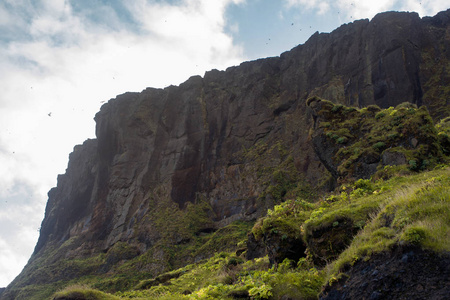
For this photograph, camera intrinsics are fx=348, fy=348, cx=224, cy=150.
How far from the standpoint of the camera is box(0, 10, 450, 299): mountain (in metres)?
41.9

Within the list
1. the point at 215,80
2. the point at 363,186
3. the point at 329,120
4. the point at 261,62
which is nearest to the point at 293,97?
the point at 261,62

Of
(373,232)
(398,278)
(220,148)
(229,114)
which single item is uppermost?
(229,114)

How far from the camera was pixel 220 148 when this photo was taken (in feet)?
180

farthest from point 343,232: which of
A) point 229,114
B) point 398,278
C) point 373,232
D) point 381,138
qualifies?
point 229,114

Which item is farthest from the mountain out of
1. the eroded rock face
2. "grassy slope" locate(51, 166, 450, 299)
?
the eroded rock face

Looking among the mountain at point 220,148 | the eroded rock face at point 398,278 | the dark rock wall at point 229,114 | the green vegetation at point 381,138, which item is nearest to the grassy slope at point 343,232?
the eroded rock face at point 398,278

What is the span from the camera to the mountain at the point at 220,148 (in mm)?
41938

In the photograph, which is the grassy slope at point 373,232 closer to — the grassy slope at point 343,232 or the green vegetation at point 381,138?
the grassy slope at point 343,232

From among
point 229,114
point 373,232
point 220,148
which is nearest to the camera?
point 373,232

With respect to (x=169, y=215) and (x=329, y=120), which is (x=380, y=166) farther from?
(x=169, y=215)

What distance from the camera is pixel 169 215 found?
161ft

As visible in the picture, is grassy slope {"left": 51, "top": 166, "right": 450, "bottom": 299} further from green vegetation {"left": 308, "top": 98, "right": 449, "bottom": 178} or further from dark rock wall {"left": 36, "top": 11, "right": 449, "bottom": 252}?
dark rock wall {"left": 36, "top": 11, "right": 449, "bottom": 252}

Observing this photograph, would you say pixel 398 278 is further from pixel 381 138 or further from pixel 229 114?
pixel 229 114

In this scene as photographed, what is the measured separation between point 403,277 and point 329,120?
18.9 m
